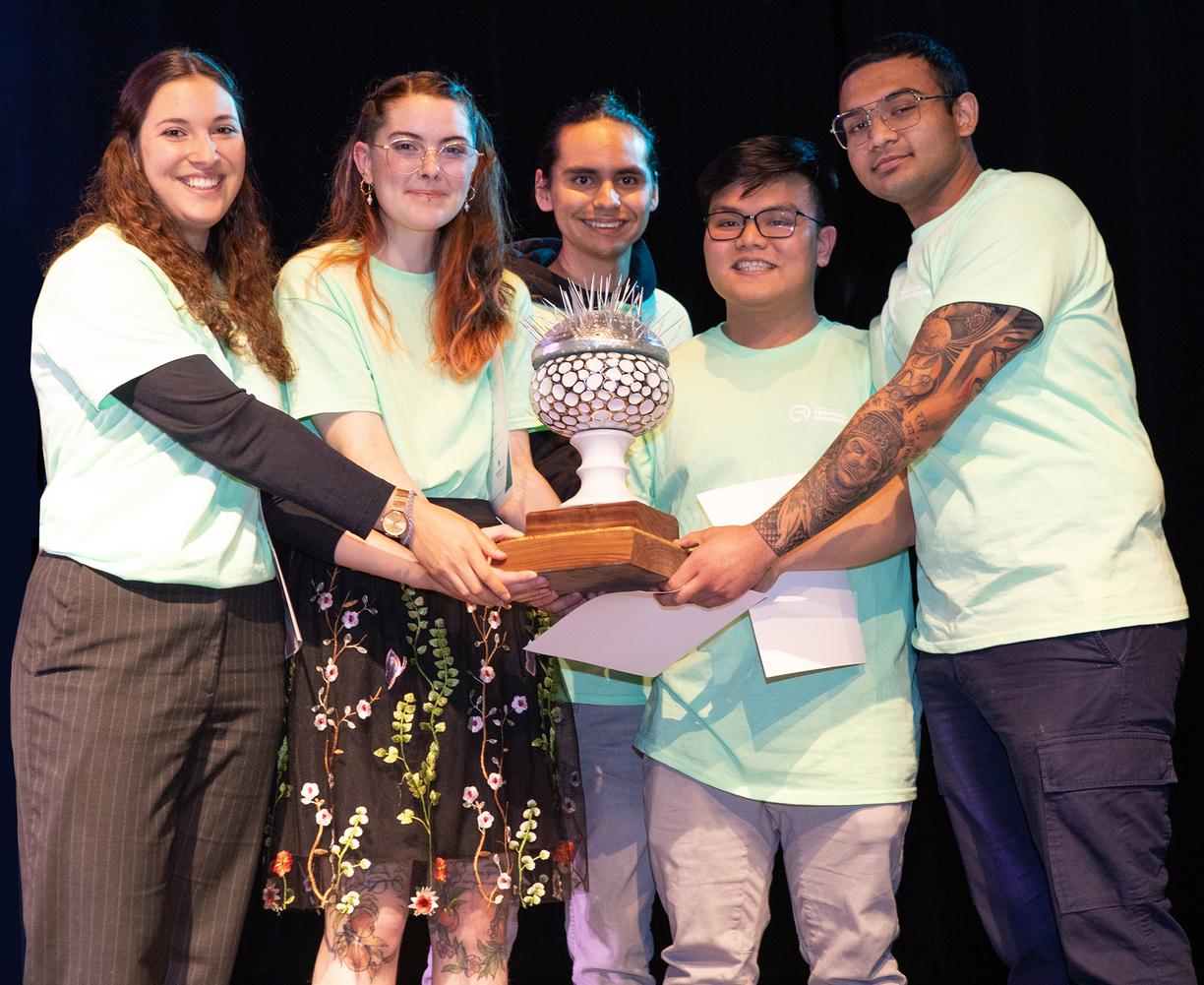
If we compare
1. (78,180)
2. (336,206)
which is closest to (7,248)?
(78,180)

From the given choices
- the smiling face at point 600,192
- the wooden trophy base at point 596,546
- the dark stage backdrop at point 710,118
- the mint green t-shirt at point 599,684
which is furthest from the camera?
the dark stage backdrop at point 710,118

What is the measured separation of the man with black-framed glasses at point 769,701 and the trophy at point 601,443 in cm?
31

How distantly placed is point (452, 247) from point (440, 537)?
1.81ft

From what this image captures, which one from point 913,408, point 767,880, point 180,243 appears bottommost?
point 767,880

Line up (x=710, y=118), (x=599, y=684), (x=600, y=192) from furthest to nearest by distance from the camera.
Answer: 1. (x=710, y=118)
2. (x=600, y=192)
3. (x=599, y=684)

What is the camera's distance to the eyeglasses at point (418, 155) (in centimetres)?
204

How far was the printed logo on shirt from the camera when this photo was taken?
2.15m

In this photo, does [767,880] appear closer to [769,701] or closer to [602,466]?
[769,701]

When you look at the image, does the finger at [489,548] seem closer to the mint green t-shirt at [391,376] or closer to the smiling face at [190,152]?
the mint green t-shirt at [391,376]

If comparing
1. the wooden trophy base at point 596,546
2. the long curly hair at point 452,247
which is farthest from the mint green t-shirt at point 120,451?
the wooden trophy base at point 596,546

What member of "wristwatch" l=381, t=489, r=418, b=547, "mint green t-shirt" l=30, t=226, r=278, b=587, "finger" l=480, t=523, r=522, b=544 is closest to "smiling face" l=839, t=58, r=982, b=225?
"finger" l=480, t=523, r=522, b=544

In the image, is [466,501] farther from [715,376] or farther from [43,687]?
[43,687]

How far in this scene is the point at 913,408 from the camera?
1.84 m

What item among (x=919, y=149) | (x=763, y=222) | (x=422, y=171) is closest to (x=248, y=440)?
(x=422, y=171)
